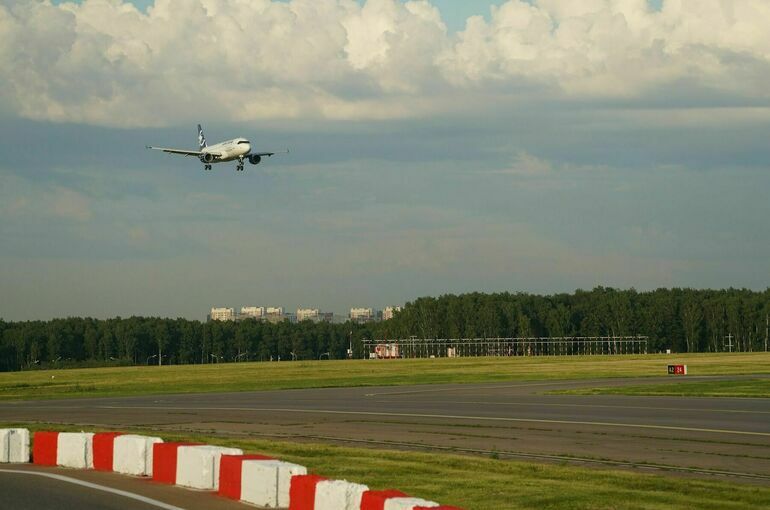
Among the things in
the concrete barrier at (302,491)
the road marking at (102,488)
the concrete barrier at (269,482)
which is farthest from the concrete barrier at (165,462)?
the concrete barrier at (302,491)

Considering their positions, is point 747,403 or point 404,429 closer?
point 404,429

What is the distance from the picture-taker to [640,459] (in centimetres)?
2434

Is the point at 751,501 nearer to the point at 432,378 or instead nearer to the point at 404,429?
the point at 404,429

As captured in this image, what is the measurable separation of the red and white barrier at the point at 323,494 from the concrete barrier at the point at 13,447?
34.0ft

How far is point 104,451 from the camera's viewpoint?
77.3ft

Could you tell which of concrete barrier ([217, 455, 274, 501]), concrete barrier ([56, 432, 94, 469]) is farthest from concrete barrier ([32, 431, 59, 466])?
concrete barrier ([217, 455, 274, 501])

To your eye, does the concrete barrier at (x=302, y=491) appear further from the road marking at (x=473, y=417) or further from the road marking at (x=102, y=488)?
the road marking at (x=473, y=417)

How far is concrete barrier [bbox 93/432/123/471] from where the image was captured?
23297 mm

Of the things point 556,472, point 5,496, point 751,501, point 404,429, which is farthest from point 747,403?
point 5,496

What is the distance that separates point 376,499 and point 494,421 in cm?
2099

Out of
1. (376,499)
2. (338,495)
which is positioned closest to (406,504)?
(376,499)

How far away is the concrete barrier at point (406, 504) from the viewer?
13.9m

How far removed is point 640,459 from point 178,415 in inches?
857

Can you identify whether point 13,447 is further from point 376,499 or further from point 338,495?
point 376,499
